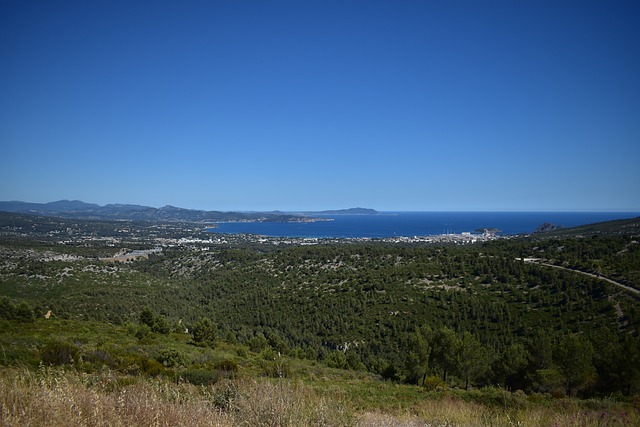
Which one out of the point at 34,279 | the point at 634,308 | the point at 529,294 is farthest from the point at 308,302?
the point at 34,279

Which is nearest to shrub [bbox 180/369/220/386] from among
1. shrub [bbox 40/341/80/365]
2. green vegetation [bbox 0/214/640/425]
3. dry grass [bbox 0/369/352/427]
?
green vegetation [bbox 0/214/640/425]

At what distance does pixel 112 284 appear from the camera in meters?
53.1

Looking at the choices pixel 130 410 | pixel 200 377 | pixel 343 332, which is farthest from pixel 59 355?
pixel 343 332

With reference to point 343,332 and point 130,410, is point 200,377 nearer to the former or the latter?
point 130,410

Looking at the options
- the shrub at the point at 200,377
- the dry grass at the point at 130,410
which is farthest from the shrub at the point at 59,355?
the dry grass at the point at 130,410

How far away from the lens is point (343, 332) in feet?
126

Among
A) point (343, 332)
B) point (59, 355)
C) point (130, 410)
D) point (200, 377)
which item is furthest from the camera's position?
point (343, 332)

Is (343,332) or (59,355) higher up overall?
(59,355)

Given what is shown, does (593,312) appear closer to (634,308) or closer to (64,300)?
(634,308)

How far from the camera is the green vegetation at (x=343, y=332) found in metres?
6.86

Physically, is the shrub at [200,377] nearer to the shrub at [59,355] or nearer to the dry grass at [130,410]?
the shrub at [59,355]

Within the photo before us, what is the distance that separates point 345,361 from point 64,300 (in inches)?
1493

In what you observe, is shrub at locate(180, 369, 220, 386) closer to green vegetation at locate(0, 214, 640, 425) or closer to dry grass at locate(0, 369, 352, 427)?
green vegetation at locate(0, 214, 640, 425)

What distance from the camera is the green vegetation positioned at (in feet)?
22.5
